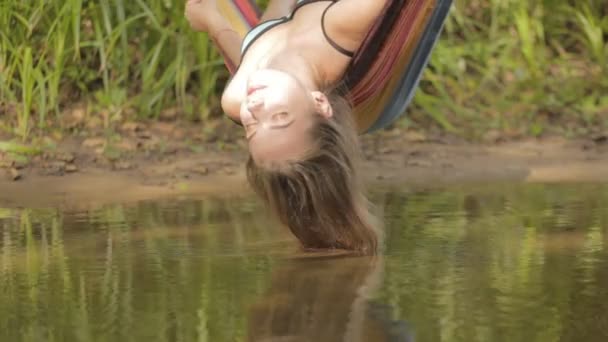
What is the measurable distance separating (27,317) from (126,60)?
334 centimetres

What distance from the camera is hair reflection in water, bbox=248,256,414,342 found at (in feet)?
10.9

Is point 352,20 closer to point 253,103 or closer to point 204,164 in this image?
point 253,103

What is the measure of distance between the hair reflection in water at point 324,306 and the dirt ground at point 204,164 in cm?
164

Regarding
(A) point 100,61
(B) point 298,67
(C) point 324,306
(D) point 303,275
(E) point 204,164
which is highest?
(B) point 298,67

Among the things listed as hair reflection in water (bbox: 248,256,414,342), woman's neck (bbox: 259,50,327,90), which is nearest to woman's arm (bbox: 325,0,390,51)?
woman's neck (bbox: 259,50,327,90)

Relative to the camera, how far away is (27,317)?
3.58m

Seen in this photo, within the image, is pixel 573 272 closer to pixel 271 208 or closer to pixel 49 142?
pixel 271 208

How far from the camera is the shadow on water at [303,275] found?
11.1 feet

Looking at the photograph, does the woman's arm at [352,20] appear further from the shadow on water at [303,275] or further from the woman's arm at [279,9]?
the shadow on water at [303,275]

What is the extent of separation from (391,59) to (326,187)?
0.59 meters

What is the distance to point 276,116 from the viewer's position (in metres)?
4.02

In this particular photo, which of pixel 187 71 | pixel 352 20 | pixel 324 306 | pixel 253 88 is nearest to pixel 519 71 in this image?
pixel 187 71

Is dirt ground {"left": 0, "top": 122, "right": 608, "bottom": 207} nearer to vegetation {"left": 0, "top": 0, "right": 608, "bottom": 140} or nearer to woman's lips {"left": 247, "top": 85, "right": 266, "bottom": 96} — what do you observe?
vegetation {"left": 0, "top": 0, "right": 608, "bottom": 140}

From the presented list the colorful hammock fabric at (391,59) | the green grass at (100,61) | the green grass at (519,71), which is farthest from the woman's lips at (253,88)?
the green grass at (519,71)
